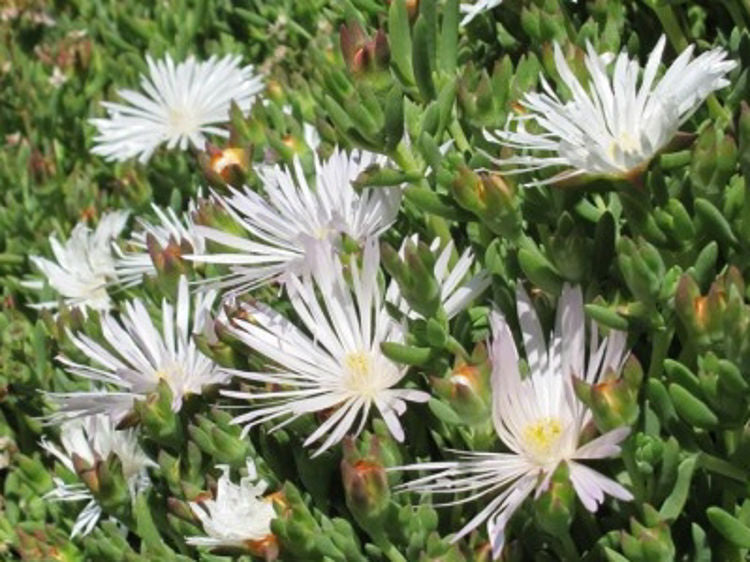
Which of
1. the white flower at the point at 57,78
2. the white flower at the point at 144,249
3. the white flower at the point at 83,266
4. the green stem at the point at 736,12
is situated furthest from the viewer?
the white flower at the point at 57,78

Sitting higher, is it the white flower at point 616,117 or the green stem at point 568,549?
the white flower at point 616,117

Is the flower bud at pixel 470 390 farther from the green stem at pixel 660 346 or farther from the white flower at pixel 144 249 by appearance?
the white flower at pixel 144 249

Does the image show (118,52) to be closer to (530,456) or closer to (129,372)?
(129,372)

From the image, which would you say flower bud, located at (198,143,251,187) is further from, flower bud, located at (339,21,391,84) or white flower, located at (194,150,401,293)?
flower bud, located at (339,21,391,84)

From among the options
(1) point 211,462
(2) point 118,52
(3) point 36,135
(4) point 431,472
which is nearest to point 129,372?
(1) point 211,462

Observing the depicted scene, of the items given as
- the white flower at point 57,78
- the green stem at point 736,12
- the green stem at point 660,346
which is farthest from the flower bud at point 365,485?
the white flower at point 57,78

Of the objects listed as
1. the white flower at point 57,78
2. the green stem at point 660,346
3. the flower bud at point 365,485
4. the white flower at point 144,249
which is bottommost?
the flower bud at point 365,485

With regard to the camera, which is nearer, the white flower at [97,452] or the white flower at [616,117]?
the white flower at [616,117]

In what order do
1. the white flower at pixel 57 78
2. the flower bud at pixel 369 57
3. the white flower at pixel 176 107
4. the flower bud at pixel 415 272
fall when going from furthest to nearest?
the white flower at pixel 57 78, the white flower at pixel 176 107, the flower bud at pixel 369 57, the flower bud at pixel 415 272
